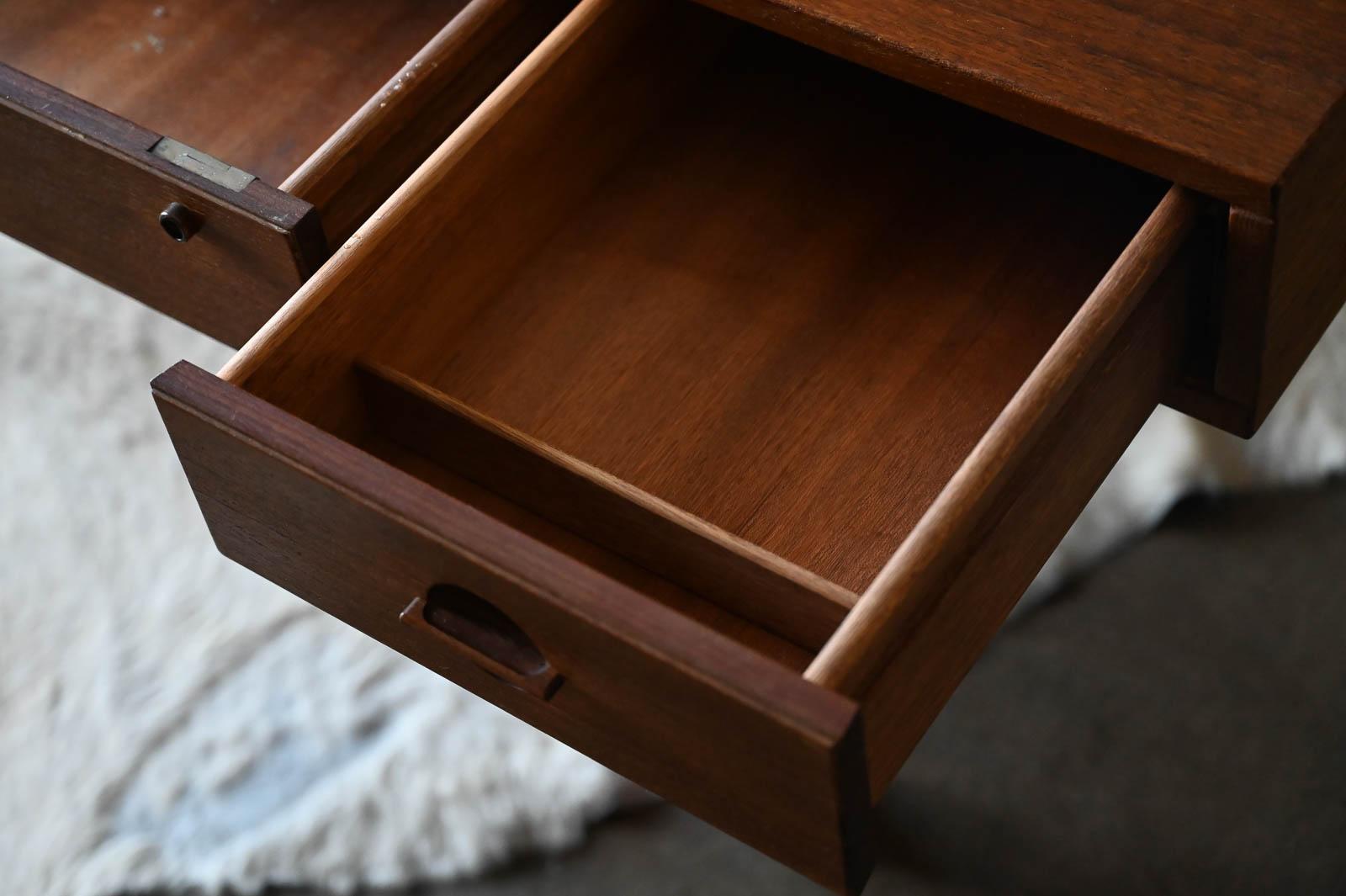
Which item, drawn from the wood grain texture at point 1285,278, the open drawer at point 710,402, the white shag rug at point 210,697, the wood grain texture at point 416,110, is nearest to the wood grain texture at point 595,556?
the open drawer at point 710,402

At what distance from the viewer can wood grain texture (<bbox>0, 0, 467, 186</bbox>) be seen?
38.0 inches

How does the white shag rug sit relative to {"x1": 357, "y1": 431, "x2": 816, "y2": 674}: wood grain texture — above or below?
below

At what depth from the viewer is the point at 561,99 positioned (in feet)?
2.80

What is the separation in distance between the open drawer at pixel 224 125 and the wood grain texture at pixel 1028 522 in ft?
1.12

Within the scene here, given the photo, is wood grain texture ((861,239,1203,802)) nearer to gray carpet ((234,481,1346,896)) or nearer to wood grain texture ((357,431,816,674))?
wood grain texture ((357,431,816,674))

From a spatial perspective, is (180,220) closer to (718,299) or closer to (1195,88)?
(718,299)

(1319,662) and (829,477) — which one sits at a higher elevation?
(829,477)

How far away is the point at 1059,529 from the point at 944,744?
44cm

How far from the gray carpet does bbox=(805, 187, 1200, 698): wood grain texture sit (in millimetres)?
475

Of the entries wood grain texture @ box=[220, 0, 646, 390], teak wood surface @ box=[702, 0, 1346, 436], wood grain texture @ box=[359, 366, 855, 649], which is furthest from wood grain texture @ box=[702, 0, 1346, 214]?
wood grain texture @ box=[359, 366, 855, 649]

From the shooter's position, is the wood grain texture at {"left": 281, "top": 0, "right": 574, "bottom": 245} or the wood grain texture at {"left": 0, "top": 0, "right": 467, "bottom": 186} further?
the wood grain texture at {"left": 0, "top": 0, "right": 467, "bottom": 186}

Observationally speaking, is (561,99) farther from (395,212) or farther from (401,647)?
(401,647)

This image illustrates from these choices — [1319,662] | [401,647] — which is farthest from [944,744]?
[401,647]

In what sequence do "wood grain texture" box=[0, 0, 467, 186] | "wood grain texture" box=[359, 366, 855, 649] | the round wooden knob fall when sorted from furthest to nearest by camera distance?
"wood grain texture" box=[0, 0, 467, 186] → the round wooden knob → "wood grain texture" box=[359, 366, 855, 649]
